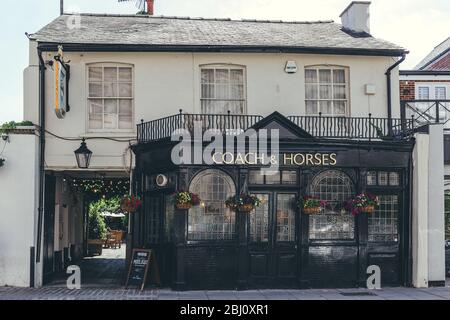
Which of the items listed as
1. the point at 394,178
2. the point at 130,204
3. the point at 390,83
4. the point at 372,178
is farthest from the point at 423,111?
the point at 130,204

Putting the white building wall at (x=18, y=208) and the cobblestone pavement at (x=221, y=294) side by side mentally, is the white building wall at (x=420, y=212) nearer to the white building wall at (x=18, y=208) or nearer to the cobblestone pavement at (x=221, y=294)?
the cobblestone pavement at (x=221, y=294)

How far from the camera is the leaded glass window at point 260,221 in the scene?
15789mm

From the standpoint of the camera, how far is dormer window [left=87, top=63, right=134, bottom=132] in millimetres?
17047

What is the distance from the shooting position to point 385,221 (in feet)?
54.1

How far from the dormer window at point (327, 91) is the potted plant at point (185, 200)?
426 centimetres

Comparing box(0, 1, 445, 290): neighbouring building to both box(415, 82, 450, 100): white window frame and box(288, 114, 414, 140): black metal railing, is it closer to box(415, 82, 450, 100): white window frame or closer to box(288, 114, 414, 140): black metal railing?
box(288, 114, 414, 140): black metal railing

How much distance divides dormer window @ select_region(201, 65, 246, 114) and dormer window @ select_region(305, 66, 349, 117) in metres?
1.82

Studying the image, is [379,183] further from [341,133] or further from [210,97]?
[210,97]

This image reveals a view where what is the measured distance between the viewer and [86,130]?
16.9 meters

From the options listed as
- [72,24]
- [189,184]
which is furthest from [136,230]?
[72,24]

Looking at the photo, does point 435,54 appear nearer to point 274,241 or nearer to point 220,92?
point 220,92

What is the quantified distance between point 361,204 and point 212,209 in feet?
11.9

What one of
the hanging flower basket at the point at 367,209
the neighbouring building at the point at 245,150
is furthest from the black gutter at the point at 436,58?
the hanging flower basket at the point at 367,209
